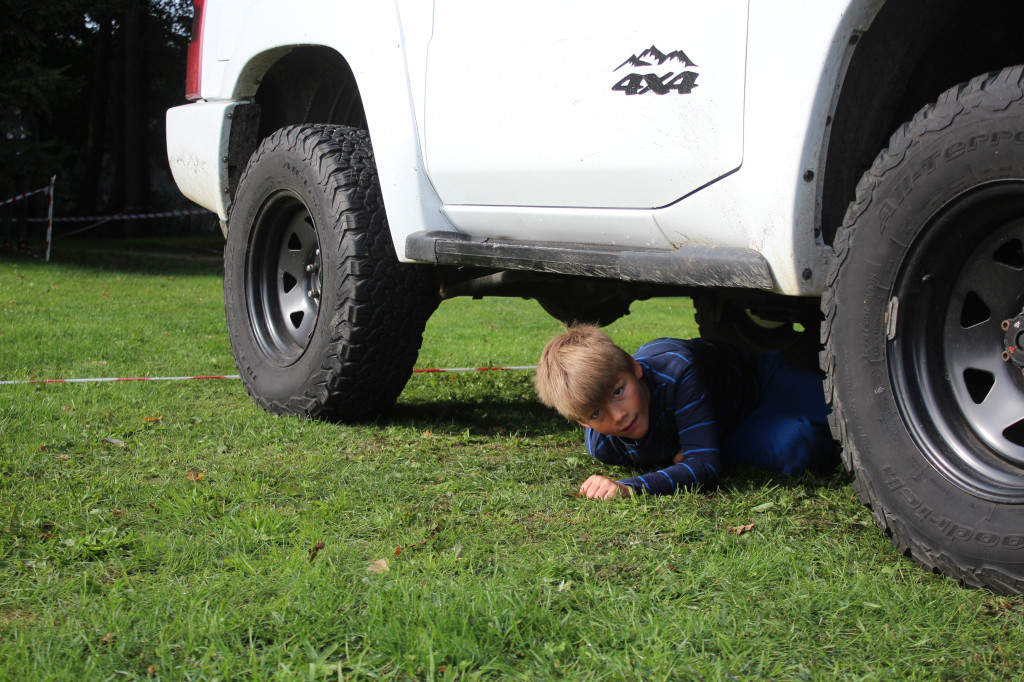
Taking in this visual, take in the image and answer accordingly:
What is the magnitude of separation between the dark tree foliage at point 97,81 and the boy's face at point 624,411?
13446 mm

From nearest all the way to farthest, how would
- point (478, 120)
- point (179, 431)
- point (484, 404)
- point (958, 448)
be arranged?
1. point (958, 448)
2. point (478, 120)
3. point (179, 431)
4. point (484, 404)

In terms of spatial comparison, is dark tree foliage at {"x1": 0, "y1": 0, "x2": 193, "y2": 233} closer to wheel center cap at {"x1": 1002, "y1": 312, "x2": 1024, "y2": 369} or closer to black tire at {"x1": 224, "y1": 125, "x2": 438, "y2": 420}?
black tire at {"x1": 224, "y1": 125, "x2": 438, "y2": 420}

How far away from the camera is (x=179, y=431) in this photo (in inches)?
150

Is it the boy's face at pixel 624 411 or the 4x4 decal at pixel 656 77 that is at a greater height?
the 4x4 decal at pixel 656 77

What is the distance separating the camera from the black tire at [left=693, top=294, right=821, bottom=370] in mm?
4141

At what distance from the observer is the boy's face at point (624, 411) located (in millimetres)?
2984

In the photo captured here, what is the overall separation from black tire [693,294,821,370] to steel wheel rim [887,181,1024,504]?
1819 millimetres

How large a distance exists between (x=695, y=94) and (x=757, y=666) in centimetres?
142

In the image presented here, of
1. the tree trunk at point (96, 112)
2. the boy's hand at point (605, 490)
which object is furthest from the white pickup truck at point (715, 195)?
the tree trunk at point (96, 112)

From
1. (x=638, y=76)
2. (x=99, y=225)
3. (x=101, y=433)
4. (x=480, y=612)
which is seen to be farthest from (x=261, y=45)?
(x=99, y=225)

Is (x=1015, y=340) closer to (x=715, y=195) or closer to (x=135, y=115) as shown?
(x=715, y=195)

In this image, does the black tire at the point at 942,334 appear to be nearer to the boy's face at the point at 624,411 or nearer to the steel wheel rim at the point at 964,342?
the steel wheel rim at the point at 964,342

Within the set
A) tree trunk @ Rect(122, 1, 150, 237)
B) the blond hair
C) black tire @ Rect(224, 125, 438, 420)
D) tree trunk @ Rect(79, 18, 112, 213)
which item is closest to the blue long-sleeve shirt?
the blond hair

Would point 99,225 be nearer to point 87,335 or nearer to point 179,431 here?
point 87,335
